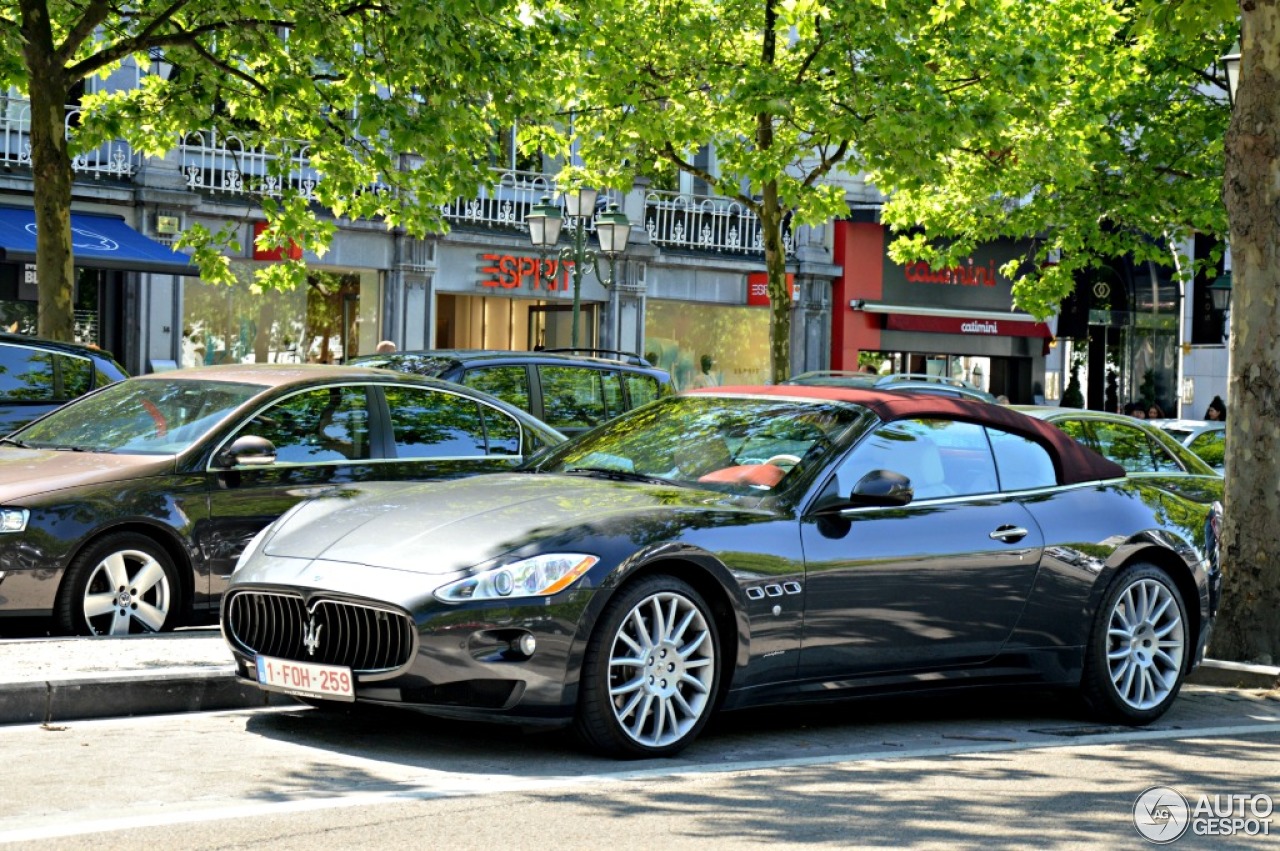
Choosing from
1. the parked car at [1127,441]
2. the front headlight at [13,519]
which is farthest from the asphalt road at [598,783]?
the parked car at [1127,441]

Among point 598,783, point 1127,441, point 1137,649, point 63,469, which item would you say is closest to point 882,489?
point 598,783

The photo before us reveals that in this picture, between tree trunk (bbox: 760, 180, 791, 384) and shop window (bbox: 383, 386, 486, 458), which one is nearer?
shop window (bbox: 383, 386, 486, 458)

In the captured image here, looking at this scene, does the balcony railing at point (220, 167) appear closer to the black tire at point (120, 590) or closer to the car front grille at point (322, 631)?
the black tire at point (120, 590)

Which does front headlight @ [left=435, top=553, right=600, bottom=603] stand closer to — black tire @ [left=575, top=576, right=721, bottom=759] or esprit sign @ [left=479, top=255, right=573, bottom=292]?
black tire @ [left=575, top=576, right=721, bottom=759]

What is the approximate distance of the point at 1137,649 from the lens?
881cm

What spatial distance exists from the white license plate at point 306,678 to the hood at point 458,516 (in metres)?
A: 0.41

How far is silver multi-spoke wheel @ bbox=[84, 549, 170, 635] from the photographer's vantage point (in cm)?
962

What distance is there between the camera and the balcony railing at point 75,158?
25766mm

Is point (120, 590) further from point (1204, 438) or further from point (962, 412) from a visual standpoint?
point (1204, 438)

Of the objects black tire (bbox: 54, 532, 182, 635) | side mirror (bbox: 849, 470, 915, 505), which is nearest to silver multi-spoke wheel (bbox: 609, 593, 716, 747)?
side mirror (bbox: 849, 470, 915, 505)

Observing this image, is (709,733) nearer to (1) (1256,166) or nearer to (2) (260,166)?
(1) (1256,166)

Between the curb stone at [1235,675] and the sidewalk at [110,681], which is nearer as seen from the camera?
the sidewalk at [110,681]

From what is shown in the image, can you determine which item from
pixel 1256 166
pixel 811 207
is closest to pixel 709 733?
pixel 1256 166

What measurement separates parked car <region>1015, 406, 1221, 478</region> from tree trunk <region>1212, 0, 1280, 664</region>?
99.4 inches
